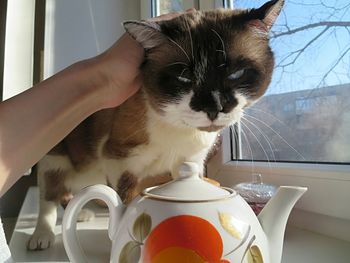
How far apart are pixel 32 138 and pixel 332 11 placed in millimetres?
703

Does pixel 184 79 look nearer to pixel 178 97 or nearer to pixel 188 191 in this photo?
pixel 178 97

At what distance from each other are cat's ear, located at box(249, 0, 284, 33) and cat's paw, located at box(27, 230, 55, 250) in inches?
25.3

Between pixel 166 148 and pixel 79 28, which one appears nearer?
pixel 166 148

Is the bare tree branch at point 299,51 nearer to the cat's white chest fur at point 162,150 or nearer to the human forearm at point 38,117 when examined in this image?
the cat's white chest fur at point 162,150

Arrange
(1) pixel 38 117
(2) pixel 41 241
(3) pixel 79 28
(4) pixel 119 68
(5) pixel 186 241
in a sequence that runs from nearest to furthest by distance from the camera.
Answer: (5) pixel 186 241 → (1) pixel 38 117 → (4) pixel 119 68 → (2) pixel 41 241 → (3) pixel 79 28

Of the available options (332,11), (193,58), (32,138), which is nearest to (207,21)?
(193,58)

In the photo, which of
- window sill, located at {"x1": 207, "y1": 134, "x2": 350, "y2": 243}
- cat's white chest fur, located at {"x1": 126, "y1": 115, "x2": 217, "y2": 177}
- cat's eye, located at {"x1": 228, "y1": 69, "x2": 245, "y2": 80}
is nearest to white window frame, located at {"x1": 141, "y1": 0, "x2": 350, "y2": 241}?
window sill, located at {"x1": 207, "y1": 134, "x2": 350, "y2": 243}

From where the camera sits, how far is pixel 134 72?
0.74 meters

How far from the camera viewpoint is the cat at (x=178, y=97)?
2.19ft

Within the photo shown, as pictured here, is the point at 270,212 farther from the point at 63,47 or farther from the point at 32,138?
the point at 63,47

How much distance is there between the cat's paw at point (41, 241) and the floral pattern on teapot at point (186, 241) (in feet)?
1.53

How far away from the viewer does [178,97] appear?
27.5 inches

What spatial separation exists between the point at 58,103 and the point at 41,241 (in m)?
0.35

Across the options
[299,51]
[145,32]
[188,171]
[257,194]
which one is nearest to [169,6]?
[299,51]
